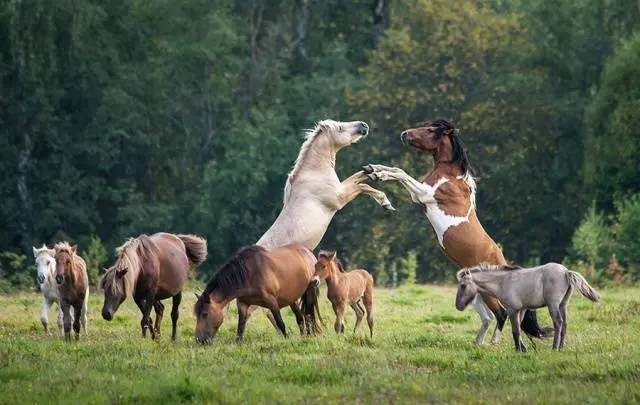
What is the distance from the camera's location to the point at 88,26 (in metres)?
49.7

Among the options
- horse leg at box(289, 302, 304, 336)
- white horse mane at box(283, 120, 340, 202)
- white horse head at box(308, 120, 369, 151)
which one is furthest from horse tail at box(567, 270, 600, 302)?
white horse head at box(308, 120, 369, 151)

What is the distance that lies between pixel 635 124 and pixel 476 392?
102 ft

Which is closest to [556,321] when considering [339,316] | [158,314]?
[339,316]

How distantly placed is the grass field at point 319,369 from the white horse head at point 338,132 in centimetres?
290

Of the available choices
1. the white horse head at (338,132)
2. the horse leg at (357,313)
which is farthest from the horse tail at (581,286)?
the white horse head at (338,132)

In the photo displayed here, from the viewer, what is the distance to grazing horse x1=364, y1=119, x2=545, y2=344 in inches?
685

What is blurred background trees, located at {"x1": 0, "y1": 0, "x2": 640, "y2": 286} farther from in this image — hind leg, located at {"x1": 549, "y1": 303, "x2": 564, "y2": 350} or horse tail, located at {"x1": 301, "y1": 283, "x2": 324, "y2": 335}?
hind leg, located at {"x1": 549, "y1": 303, "x2": 564, "y2": 350}

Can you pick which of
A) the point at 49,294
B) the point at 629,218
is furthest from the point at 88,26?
the point at 49,294

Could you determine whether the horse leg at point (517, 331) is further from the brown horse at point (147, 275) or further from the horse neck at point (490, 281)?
the brown horse at point (147, 275)

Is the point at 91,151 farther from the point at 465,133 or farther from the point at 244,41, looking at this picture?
the point at 465,133

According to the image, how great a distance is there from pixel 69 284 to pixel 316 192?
3811 mm

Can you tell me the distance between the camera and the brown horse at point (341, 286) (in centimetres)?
1766

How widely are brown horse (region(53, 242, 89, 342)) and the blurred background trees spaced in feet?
75.9

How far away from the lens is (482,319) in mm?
16781
